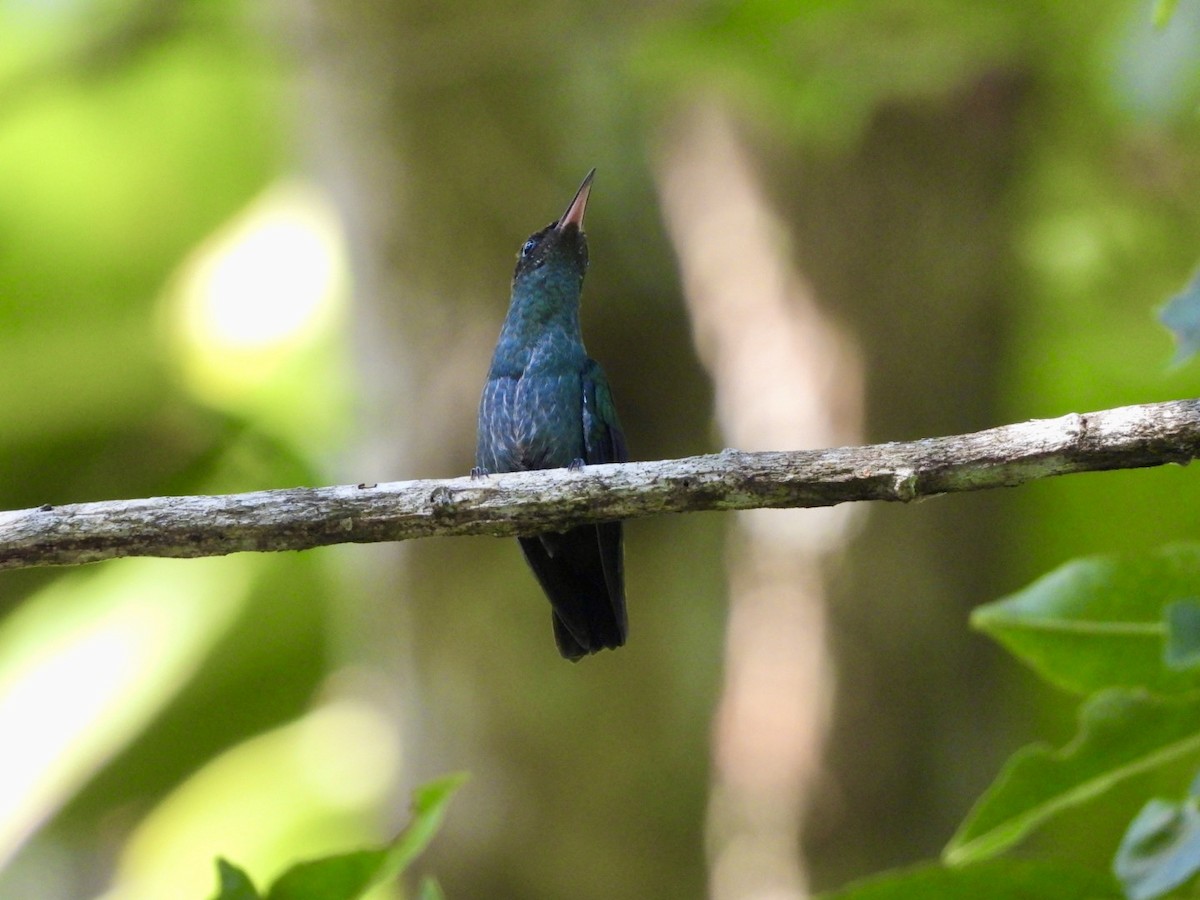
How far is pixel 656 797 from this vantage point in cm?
610

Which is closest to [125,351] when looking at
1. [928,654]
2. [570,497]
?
[928,654]

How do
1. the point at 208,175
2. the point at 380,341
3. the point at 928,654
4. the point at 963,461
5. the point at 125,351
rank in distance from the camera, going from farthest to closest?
the point at 208,175, the point at 125,351, the point at 380,341, the point at 928,654, the point at 963,461

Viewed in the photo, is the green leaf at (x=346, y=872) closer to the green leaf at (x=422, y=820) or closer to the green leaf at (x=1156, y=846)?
the green leaf at (x=422, y=820)

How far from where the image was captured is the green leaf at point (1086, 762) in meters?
2.35

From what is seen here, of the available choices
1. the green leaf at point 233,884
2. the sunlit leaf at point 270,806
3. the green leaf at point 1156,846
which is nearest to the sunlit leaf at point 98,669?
the sunlit leaf at point 270,806

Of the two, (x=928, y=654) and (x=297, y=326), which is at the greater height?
(x=297, y=326)

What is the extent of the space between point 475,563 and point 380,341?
1.23 meters

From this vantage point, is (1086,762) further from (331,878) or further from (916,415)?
(916,415)

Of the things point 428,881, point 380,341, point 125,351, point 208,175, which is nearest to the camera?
point 428,881

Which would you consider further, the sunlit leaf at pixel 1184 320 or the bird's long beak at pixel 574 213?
the bird's long beak at pixel 574 213

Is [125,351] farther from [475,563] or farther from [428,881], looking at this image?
[428,881]

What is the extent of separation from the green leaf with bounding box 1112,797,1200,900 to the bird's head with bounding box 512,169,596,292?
315 cm

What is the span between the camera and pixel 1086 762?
2408mm

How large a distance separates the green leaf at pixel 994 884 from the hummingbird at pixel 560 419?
1414mm
